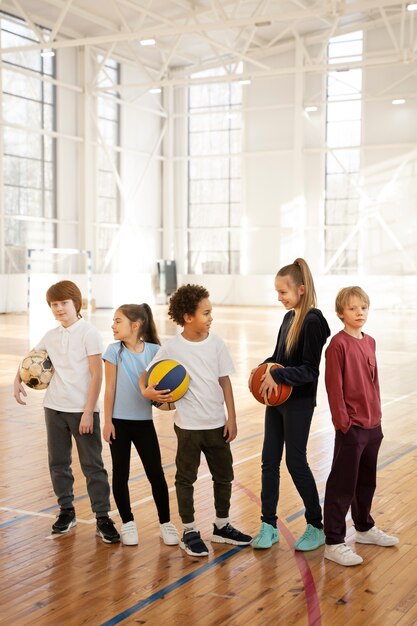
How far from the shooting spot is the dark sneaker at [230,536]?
13.8 feet

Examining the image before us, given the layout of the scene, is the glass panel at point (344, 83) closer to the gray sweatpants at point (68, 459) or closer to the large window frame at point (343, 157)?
the large window frame at point (343, 157)

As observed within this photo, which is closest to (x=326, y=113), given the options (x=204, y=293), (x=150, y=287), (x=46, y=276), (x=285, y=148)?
(x=285, y=148)

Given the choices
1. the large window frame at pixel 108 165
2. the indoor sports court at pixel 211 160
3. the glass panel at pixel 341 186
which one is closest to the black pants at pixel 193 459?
the indoor sports court at pixel 211 160

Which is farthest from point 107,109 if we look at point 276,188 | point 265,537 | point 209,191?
point 265,537

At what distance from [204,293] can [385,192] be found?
22.3m

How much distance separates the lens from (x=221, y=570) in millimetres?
3859

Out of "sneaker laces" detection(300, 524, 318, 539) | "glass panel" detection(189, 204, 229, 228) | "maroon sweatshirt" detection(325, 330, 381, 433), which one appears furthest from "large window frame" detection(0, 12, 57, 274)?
"maroon sweatshirt" detection(325, 330, 381, 433)

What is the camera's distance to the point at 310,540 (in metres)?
4.16

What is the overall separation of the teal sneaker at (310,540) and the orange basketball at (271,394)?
0.69 metres

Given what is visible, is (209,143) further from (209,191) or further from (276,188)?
(276,188)

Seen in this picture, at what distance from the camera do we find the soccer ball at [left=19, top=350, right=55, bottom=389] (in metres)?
4.37

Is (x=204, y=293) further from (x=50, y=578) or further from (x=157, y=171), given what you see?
(x=157, y=171)

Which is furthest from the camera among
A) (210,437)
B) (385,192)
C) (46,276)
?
(385,192)

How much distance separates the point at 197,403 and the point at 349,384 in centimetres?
75
